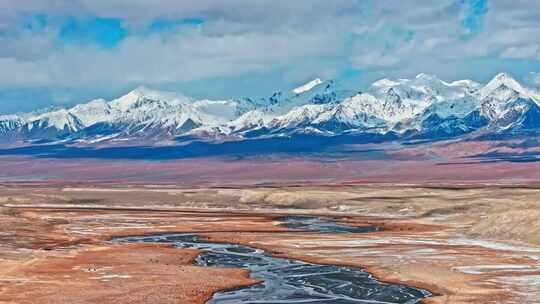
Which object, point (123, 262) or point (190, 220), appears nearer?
point (123, 262)

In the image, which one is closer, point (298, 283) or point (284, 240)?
point (298, 283)

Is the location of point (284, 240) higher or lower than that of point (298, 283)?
lower

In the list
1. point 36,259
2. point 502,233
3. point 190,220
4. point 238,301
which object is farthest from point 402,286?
point 190,220

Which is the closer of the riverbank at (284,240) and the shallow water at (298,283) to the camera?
the shallow water at (298,283)

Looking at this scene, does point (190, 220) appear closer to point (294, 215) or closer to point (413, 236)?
point (294, 215)
